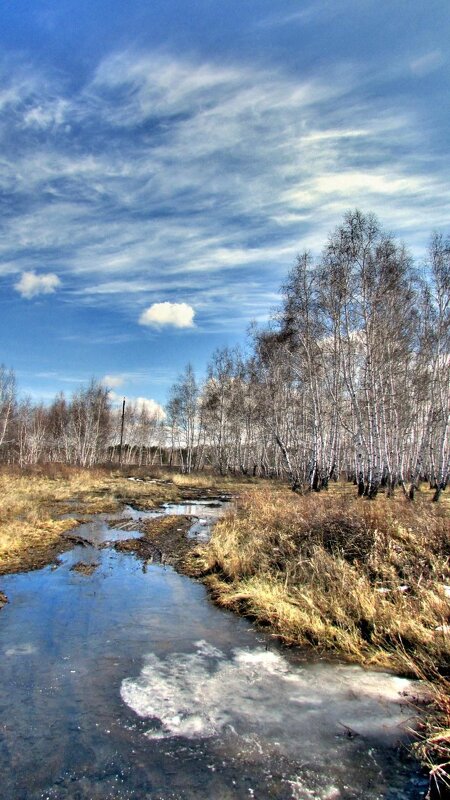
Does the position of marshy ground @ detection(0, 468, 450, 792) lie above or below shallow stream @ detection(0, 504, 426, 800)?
above

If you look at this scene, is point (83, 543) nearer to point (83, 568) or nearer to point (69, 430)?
point (83, 568)

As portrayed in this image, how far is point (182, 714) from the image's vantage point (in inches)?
174

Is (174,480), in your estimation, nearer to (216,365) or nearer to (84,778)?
(216,365)

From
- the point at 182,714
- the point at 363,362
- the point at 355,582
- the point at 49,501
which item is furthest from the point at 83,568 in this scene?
the point at 363,362

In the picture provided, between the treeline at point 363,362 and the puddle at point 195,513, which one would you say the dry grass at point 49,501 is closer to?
the puddle at point 195,513

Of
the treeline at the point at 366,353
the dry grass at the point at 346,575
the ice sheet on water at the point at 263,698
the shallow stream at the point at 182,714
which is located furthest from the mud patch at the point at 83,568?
the treeline at the point at 366,353

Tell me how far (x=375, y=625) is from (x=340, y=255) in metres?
17.1

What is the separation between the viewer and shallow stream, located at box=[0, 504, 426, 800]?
3.48 m

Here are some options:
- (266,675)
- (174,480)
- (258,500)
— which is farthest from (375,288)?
(174,480)

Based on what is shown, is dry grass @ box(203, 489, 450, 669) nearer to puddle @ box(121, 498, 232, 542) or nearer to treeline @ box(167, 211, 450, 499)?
puddle @ box(121, 498, 232, 542)

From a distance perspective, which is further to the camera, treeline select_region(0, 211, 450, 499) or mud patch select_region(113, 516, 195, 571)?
treeline select_region(0, 211, 450, 499)

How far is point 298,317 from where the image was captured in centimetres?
2322

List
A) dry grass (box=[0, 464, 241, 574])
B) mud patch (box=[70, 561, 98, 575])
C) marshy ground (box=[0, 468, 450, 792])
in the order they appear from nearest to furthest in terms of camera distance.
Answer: marshy ground (box=[0, 468, 450, 792])
mud patch (box=[70, 561, 98, 575])
dry grass (box=[0, 464, 241, 574])

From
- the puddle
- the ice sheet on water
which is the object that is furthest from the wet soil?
the ice sheet on water
